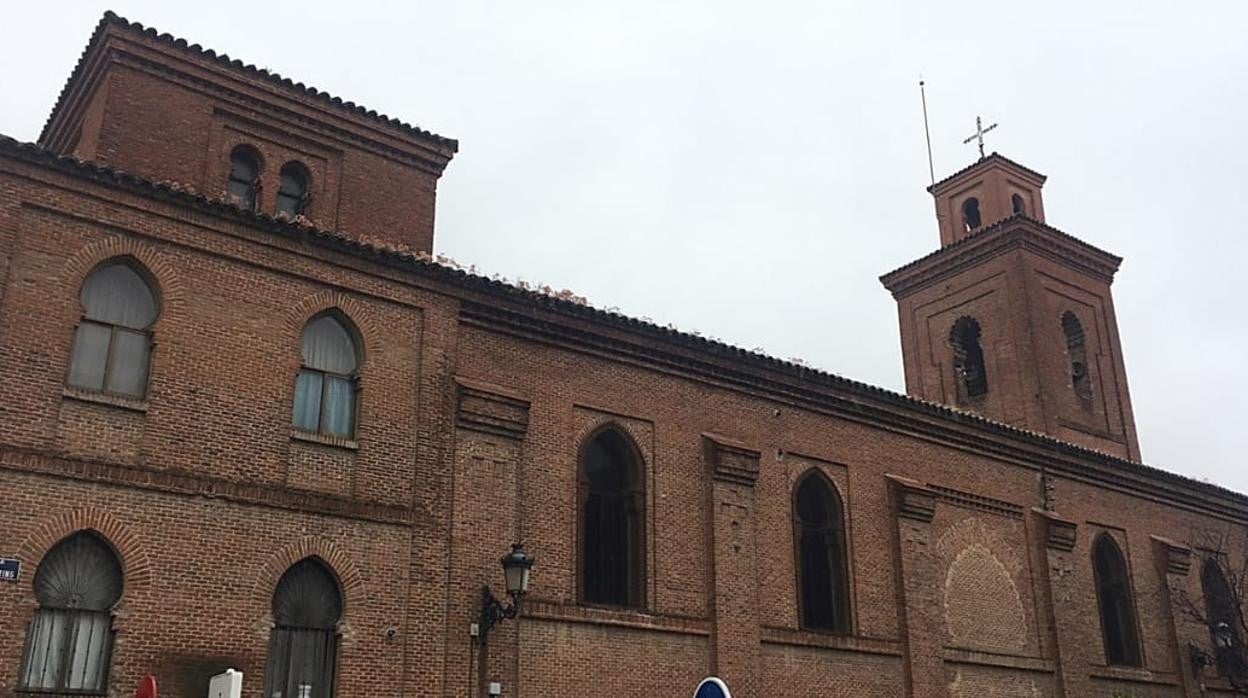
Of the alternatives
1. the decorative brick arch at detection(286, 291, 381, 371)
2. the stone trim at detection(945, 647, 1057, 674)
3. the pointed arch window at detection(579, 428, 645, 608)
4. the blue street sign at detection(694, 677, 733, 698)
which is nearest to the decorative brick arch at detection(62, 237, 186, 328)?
the decorative brick arch at detection(286, 291, 381, 371)

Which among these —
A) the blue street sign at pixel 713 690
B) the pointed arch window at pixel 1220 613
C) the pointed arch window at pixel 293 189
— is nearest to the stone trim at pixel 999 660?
the pointed arch window at pixel 1220 613

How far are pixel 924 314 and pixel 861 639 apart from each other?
14.3 metres

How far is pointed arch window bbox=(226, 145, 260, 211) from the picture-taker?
18859 millimetres

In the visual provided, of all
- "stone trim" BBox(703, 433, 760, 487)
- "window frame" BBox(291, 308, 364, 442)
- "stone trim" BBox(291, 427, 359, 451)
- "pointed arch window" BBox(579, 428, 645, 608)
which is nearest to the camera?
"stone trim" BBox(291, 427, 359, 451)

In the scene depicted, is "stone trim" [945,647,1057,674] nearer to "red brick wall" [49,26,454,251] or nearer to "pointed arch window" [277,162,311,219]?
"red brick wall" [49,26,454,251]

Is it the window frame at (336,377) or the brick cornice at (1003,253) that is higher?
the brick cornice at (1003,253)

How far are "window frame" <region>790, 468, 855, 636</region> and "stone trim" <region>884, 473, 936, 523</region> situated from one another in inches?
48.7

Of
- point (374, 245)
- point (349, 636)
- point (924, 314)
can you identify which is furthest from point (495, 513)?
point (924, 314)

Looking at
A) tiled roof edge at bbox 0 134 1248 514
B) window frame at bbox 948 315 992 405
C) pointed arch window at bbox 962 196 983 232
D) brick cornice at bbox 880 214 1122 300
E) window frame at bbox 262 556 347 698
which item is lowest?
window frame at bbox 262 556 347 698

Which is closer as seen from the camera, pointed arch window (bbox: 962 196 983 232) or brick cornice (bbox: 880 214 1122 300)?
brick cornice (bbox: 880 214 1122 300)

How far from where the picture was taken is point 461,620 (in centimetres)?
1533

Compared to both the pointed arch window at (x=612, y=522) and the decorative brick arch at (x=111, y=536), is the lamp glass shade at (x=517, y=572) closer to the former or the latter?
the pointed arch window at (x=612, y=522)

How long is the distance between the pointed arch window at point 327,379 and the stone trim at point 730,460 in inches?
235

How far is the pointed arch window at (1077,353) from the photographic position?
30342mm
